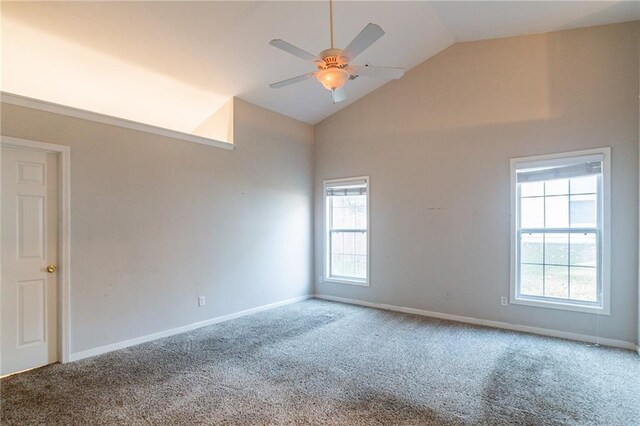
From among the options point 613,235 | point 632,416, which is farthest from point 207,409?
point 613,235

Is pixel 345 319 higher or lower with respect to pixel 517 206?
lower

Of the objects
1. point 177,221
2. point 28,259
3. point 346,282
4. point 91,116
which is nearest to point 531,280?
point 346,282

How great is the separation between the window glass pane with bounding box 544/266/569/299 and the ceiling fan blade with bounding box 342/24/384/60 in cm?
348

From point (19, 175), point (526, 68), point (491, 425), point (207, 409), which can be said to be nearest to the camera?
point (491, 425)

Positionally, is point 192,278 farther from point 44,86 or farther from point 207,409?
point 44,86

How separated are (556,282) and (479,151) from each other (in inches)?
72.0

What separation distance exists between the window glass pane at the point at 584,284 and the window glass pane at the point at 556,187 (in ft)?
2.95

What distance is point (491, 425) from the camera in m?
2.27

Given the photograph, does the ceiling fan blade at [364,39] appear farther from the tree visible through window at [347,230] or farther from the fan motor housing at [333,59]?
the tree visible through window at [347,230]

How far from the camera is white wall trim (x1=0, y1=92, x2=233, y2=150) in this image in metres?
3.04

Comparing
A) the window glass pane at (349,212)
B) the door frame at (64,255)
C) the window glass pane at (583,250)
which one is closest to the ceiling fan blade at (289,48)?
the door frame at (64,255)

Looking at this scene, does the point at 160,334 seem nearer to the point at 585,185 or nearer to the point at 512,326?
the point at 512,326

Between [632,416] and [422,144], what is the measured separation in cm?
360

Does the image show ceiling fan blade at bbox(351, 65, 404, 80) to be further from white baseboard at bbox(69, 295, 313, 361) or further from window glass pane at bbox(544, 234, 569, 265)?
white baseboard at bbox(69, 295, 313, 361)
